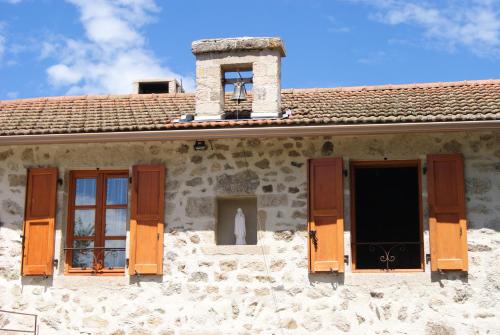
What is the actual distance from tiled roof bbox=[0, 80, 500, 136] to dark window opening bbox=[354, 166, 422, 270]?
1970 millimetres

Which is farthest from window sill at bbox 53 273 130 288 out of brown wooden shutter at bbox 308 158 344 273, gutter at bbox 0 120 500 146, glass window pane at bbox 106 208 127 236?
brown wooden shutter at bbox 308 158 344 273

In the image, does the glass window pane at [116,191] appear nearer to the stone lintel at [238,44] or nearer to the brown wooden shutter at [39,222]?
the brown wooden shutter at [39,222]

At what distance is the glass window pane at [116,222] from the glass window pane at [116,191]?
0.12m

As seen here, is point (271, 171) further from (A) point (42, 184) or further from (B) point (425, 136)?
(A) point (42, 184)

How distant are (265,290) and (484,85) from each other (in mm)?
4678

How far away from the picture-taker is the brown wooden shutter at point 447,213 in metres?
9.77

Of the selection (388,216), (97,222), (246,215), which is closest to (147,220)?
(97,222)

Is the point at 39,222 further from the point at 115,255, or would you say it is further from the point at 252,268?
the point at 252,268

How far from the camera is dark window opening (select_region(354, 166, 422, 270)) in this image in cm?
1373

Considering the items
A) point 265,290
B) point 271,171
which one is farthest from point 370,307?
point 271,171

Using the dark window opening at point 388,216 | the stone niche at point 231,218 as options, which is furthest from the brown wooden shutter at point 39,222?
the dark window opening at point 388,216

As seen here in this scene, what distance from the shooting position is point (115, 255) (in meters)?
10.8

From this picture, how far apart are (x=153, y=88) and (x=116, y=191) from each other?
4497 millimetres

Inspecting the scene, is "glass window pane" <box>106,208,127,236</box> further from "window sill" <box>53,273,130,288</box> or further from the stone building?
"window sill" <box>53,273,130,288</box>
